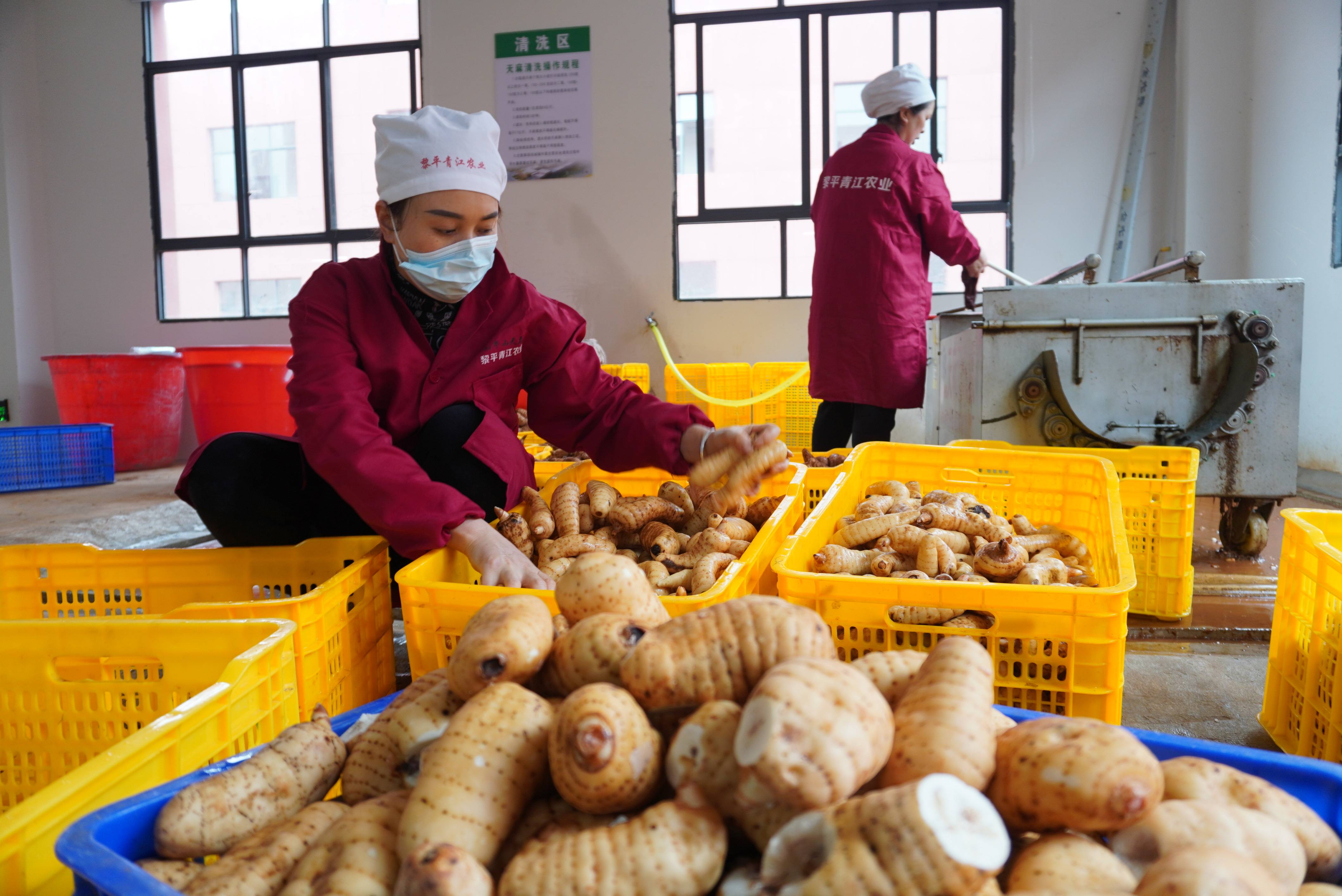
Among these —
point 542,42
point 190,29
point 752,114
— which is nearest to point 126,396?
point 190,29

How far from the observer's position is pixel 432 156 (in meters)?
1.45

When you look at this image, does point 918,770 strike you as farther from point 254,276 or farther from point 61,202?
point 61,202

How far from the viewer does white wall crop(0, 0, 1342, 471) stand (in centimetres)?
394

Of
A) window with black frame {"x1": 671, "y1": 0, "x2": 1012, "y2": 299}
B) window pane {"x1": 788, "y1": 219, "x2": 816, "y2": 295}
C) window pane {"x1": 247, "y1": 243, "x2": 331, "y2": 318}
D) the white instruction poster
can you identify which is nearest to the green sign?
the white instruction poster

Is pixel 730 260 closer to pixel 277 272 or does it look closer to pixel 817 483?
pixel 277 272

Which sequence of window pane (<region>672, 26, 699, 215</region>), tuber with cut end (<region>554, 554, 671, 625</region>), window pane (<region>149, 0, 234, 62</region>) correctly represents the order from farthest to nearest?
window pane (<region>149, 0, 234, 62</region>) → window pane (<region>672, 26, 699, 215</region>) → tuber with cut end (<region>554, 554, 671, 625</region>)

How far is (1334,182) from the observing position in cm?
362

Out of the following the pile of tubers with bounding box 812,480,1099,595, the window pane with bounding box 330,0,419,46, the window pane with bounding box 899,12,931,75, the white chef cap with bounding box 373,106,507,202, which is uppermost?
the window pane with bounding box 330,0,419,46

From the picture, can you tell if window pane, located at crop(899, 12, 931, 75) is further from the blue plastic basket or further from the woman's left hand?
the blue plastic basket

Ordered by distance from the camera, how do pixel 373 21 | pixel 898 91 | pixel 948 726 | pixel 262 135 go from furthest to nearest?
1. pixel 262 135
2. pixel 373 21
3. pixel 898 91
4. pixel 948 726

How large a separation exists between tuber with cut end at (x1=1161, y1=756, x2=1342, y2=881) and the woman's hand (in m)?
0.71

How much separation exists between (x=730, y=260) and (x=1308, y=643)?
4.00 meters

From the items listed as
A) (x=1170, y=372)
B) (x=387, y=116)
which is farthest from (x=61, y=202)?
(x=1170, y=372)

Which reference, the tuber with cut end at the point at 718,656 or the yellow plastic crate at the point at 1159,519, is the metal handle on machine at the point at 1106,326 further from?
the tuber with cut end at the point at 718,656
